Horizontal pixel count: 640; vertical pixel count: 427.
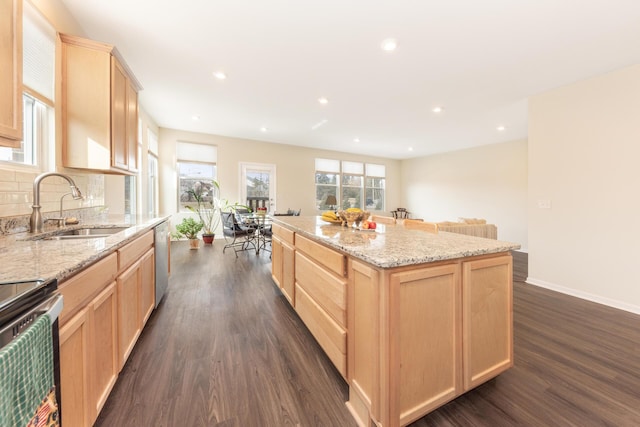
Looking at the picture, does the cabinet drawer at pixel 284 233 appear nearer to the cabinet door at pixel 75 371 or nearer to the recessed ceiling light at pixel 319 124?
the cabinet door at pixel 75 371

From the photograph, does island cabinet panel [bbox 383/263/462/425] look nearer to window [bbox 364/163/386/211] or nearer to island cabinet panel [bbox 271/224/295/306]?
island cabinet panel [bbox 271/224/295/306]

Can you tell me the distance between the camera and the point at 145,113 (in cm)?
448

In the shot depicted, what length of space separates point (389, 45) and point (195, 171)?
17.2 feet

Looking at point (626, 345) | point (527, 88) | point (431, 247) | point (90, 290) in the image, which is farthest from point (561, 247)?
point (90, 290)

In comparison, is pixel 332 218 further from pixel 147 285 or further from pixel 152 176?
pixel 152 176

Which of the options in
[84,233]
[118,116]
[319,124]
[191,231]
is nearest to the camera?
[84,233]

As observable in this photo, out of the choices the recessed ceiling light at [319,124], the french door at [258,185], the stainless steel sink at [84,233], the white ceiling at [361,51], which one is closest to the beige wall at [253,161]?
the french door at [258,185]

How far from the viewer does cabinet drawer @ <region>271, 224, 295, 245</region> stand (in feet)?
7.47

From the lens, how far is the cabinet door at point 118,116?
2068mm

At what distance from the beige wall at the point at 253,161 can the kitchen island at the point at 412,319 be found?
540cm

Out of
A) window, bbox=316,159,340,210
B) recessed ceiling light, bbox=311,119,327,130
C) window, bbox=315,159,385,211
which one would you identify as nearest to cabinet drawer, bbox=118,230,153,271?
recessed ceiling light, bbox=311,119,327,130

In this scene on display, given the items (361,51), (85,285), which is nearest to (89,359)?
(85,285)

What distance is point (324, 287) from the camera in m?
1.57

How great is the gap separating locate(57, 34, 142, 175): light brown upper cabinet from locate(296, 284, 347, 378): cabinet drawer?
2.01m
